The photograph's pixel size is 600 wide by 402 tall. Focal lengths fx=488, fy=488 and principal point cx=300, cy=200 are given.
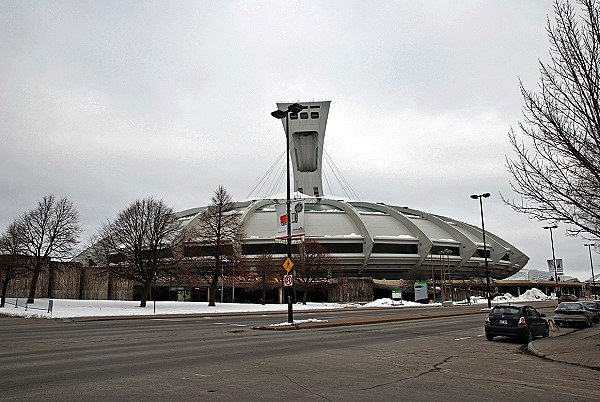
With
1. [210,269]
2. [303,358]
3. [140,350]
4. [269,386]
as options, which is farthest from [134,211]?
[269,386]

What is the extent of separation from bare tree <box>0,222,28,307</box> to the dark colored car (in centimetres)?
3906

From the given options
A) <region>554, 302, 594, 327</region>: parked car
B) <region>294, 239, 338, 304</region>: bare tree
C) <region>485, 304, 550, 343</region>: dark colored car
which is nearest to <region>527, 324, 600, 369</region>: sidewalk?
<region>485, 304, 550, 343</region>: dark colored car

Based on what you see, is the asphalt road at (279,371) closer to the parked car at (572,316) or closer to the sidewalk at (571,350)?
the sidewalk at (571,350)

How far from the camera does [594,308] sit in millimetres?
33406

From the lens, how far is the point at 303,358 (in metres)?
12.7

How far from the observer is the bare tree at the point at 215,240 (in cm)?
4778

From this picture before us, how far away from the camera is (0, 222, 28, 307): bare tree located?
41684 millimetres

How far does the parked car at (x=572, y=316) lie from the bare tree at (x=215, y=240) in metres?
29.9

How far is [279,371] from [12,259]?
39677 mm

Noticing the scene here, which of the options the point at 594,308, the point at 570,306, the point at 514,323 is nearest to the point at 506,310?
the point at 514,323

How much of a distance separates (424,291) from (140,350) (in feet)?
184

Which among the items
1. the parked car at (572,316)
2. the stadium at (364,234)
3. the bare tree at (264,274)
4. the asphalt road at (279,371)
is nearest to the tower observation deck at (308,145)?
the stadium at (364,234)

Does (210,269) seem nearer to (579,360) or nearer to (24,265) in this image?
(24,265)

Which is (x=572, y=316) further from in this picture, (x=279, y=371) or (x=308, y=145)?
(x=308, y=145)
